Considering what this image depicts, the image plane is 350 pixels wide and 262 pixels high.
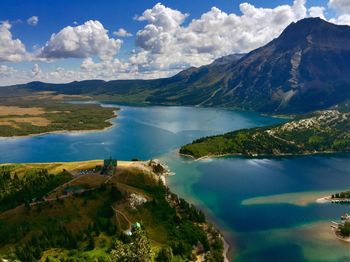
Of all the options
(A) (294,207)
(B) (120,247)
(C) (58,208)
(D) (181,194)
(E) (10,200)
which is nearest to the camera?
(B) (120,247)

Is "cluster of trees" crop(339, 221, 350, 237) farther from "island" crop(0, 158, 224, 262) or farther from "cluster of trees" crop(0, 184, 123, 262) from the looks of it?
"cluster of trees" crop(0, 184, 123, 262)

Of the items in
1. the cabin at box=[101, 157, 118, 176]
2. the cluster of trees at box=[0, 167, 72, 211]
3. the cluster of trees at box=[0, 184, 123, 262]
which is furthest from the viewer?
the cabin at box=[101, 157, 118, 176]

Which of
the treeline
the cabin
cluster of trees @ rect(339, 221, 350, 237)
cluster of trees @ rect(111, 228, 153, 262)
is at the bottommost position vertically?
cluster of trees @ rect(339, 221, 350, 237)

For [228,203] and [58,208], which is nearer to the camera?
[58,208]

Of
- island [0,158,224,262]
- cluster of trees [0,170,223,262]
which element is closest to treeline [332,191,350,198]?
cluster of trees [0,170,223,262]

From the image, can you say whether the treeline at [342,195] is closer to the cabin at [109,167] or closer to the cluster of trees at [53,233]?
the cabin at [109,167]

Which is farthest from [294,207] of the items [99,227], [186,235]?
[99,227]

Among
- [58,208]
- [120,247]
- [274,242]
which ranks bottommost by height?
[274,242]

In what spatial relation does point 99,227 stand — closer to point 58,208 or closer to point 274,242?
point 58,208
